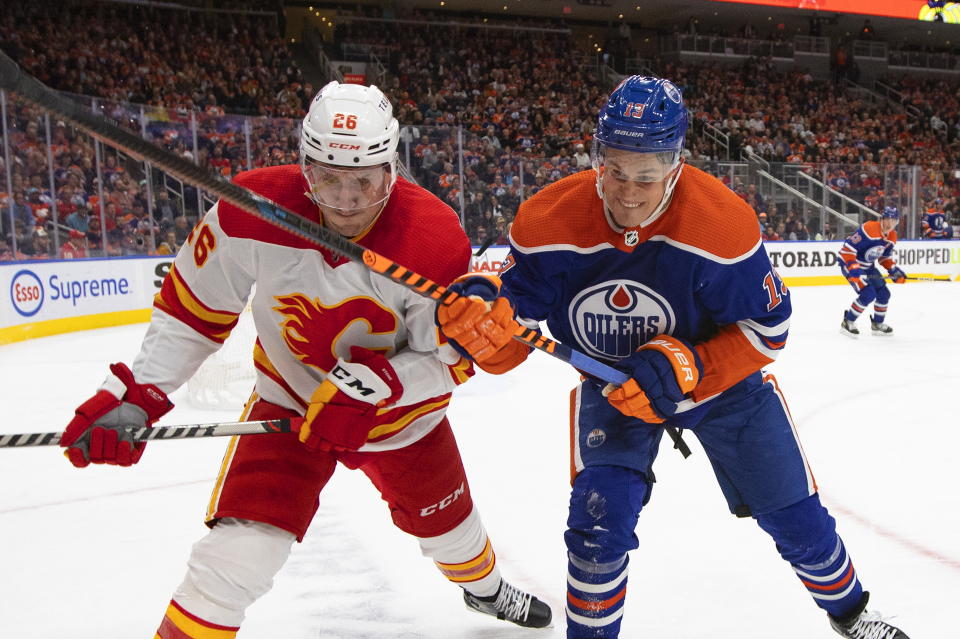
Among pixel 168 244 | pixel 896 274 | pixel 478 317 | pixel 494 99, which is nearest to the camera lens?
pixel 478 317

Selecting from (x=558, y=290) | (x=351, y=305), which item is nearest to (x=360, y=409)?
(x=351, y=305)

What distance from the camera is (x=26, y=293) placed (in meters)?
7.53

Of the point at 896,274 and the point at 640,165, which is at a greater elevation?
the point at 640,165

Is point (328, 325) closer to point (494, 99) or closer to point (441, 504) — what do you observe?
point (441, 504)

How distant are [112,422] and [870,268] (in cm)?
723

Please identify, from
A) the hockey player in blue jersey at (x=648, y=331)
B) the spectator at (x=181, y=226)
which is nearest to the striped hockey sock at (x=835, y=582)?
the hockey player in blue jersey at (x=648, y=331)

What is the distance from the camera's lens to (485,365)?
1919 millimetres

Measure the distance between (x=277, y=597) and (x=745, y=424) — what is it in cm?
140

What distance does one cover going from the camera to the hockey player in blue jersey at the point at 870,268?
7480 millimetres

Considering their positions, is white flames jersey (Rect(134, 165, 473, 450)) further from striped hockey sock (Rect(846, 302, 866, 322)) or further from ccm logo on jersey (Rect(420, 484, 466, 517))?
striped hockey sock (Rect(846, 302, 866, 322))

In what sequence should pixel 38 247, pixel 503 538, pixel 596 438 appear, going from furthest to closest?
pixel 38 247 → pixel 503 538 → pixel 596 438

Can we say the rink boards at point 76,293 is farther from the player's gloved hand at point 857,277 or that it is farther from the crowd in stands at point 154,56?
the player's gloved hand at point 857,277

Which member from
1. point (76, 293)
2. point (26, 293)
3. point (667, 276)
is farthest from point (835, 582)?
point (76, 293)

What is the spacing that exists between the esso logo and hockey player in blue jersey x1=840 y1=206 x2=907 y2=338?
23.6 feet
